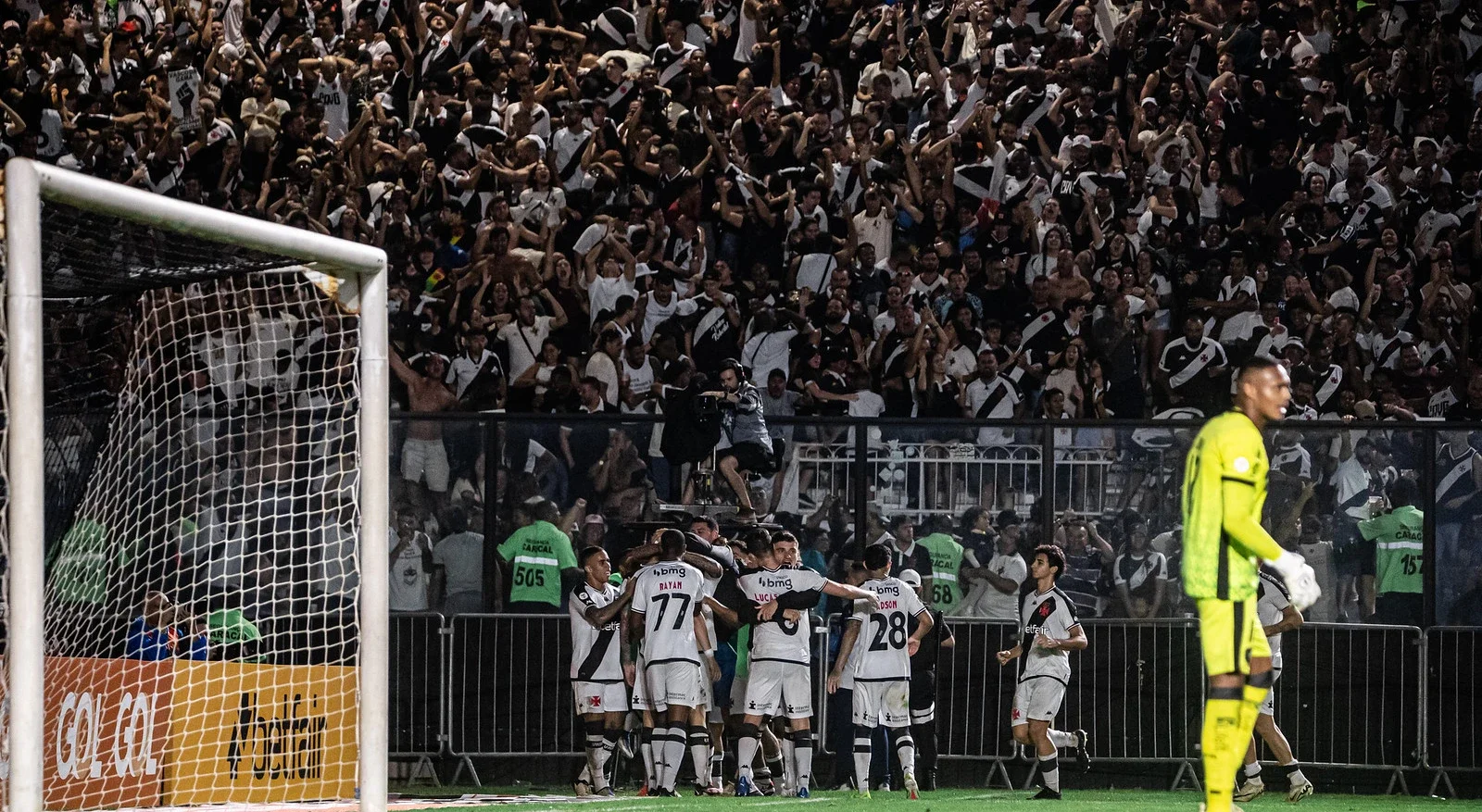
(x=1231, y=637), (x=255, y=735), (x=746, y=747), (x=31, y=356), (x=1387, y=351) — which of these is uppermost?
(x=1387, y=351)

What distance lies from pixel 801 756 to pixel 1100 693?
2784mm

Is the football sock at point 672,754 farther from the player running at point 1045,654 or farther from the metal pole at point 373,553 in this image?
the metal pole at point 373,553

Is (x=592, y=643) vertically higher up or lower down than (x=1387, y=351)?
lower down

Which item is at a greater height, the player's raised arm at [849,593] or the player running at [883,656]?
the player's raised arm at [849,593]

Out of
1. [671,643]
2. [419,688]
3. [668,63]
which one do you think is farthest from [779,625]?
[668,63]

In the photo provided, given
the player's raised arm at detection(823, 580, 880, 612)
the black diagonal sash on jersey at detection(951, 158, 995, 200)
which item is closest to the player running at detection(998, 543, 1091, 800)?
the player's raised arm at detection(823, 580, 880, 612)

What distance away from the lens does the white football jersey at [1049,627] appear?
15.4 metres

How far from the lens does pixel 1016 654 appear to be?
1541cm

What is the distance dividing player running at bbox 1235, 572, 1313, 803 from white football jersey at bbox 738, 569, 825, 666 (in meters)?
3.63

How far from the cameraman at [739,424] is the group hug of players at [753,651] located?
23.7 inches

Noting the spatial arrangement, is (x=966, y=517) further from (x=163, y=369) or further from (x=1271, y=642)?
(x=163, y=369)

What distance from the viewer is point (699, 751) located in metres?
15.4

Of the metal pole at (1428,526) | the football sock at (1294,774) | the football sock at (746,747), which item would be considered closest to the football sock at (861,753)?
the football sock at (746,747)

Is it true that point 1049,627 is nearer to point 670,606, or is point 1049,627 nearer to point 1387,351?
point 670,606
